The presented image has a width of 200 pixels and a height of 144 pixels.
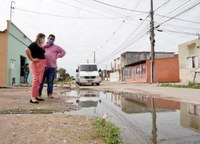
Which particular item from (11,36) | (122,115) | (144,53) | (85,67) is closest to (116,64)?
(144,53)

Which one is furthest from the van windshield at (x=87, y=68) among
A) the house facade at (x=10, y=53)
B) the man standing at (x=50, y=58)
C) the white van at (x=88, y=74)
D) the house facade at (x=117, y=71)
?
the house facade at (x=117, y=71)

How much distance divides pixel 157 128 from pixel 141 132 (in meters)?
0.41

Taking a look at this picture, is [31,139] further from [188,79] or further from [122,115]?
[188,79]

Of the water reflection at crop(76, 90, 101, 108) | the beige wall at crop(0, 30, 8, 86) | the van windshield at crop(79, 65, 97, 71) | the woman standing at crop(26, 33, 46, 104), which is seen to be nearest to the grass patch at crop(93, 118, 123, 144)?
the water reflection at crop(76, 90, 101, 108)

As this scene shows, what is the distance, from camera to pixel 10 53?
2088cm

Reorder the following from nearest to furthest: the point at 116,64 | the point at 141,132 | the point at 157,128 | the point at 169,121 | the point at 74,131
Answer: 1. the point at 74,131
2. the point at 141,132
3. the point at 157,128
4. the point at 169,121
5. the point at 116,64

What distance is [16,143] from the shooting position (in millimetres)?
3117

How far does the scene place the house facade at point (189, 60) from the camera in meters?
24.3

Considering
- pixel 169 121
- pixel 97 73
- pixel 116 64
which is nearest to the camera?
pixel 169 121

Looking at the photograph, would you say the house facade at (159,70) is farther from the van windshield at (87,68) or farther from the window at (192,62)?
the van windshield at (87,68)

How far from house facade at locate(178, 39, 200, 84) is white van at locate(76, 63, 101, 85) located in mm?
8409

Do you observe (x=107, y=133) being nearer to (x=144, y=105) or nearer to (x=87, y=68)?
(x=144, y=105)

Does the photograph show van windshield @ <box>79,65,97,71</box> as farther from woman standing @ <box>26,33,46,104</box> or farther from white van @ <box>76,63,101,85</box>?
woman standing @ <box>26,33,46,104</box>

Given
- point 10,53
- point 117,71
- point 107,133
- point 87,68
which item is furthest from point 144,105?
point 117,71
